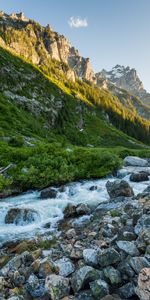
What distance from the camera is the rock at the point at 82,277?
8.05m

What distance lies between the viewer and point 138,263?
26.2 feet

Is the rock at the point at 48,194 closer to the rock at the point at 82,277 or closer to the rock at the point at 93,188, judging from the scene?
the rock at the point at 93,188

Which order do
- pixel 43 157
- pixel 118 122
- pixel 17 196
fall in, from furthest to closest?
pixel 118 122, pixel 43 157, pixel 17 196

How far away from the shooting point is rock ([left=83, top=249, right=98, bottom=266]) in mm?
8945

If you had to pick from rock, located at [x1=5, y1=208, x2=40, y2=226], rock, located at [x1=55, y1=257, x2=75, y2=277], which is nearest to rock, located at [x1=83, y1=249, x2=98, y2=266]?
rock, located at [x1=55, y1=257, x2=75, y2=277]

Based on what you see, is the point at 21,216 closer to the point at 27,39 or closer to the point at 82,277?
the point at 82,277

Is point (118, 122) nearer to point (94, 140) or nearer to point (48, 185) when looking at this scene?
point (94, 140)

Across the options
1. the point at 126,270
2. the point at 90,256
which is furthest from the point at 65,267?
the point at 126,270

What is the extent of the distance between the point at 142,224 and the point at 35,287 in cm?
426

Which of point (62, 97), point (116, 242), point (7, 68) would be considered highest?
point (7, 68)

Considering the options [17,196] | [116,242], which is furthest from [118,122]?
[116,242]

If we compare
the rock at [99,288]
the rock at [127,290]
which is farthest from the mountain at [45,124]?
the rock at [127,290]

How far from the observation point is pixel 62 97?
415ft

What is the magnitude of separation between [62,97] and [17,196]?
347 feet
